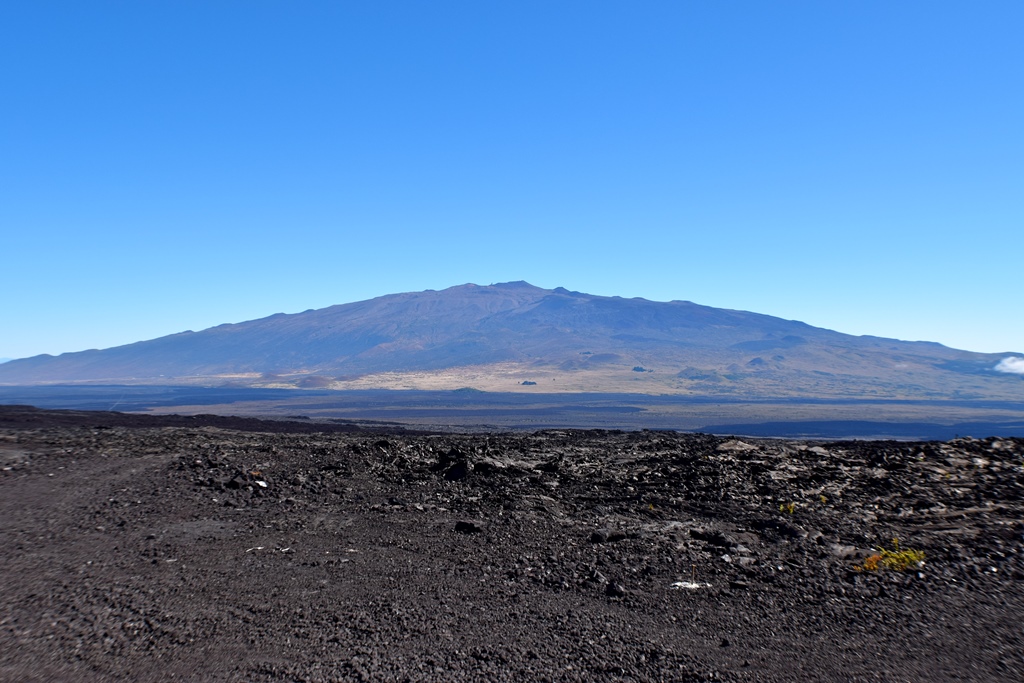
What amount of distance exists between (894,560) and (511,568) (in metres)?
4.29

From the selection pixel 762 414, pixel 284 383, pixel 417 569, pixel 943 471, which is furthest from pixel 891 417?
pixel 284 383

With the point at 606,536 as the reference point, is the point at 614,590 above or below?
below

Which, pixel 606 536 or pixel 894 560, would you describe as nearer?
pixel 894 560

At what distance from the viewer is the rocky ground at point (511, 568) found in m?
5.96

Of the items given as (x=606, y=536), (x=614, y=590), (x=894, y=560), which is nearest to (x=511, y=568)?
(x=614, y=590)

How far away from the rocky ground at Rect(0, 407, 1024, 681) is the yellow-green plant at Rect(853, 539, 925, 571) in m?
0.03

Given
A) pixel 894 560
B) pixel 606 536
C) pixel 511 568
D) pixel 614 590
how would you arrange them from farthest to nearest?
1. pixel 606 536
2. pixel 894 560
3. pixel 511 568
4. pixel 614 590

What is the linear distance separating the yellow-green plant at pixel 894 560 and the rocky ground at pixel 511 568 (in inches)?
1.4

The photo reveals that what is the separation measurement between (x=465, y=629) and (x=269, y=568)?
2718 millimetres

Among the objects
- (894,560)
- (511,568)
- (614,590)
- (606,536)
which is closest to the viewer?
(614,590)

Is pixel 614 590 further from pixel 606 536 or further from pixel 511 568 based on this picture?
pixel 606 536

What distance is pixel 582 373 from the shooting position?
18575cm

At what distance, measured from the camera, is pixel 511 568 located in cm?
811

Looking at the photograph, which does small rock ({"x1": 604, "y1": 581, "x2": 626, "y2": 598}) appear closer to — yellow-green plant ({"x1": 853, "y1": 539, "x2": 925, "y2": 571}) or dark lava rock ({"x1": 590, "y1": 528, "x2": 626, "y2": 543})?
dark lava rock ({"x1": 590, "y1": 528, "x2": 626, "y2": 543})
